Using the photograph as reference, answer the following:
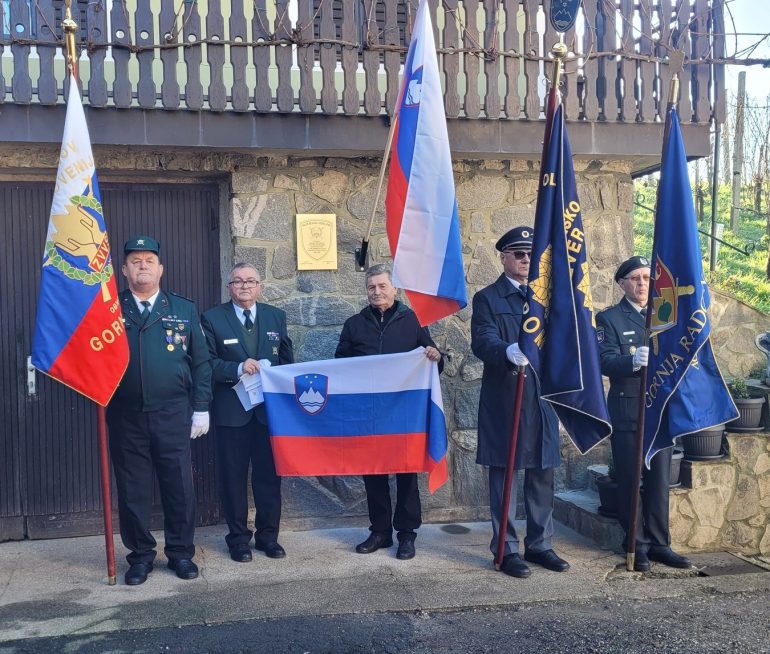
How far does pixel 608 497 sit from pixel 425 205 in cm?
232

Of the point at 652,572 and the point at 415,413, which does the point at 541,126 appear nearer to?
the point at 415,413

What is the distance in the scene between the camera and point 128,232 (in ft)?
21.1

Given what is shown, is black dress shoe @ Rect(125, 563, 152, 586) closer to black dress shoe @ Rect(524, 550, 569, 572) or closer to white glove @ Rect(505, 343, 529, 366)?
black dress shoe @ Rect(524, 550, 569, 572)

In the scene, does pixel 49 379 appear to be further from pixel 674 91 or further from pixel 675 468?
pixel 674 91

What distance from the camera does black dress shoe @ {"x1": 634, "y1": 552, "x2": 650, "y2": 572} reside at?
5367 mm

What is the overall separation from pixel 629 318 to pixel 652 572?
5.07ft

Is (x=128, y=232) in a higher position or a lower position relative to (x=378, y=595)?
higher

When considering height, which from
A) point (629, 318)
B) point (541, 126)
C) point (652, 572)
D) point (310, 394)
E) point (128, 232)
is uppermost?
point (541, 126)

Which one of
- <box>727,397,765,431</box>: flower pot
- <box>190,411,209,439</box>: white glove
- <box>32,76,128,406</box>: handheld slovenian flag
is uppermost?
<box>32,76,128,406</box>: handheld slovenian flag

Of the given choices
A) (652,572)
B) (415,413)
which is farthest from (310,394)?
(652,572)

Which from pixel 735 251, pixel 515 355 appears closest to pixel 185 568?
pixel 515 355

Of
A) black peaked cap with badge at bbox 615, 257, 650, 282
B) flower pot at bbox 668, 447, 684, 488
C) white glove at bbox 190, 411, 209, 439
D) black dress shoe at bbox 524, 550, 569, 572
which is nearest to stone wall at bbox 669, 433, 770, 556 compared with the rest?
flower pot at bbox 668, 447, 684, 488

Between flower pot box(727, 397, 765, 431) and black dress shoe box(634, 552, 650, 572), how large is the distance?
4.30ft

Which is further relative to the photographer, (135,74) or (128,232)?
(128,232)
